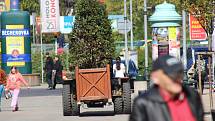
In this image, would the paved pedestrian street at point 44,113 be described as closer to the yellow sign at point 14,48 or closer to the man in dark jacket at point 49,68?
the man in dark jacket at point 49,68

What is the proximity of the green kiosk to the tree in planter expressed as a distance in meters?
20.8

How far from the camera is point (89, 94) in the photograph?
63.9 ft

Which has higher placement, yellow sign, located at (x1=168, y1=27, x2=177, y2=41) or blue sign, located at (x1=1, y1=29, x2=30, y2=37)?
yellow sign, located at (x1=168, y1=27, x2=177, y2=41)

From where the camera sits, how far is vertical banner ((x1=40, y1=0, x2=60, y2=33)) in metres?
44.9

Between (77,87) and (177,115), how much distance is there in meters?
14.3

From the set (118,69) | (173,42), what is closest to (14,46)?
(118,69)

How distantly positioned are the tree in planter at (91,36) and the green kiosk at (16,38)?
20.8 m

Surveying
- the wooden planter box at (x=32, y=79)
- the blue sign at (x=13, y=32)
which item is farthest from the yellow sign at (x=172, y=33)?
the blue sign at (x=13, y=32)

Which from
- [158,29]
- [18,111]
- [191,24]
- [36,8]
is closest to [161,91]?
[158,29]

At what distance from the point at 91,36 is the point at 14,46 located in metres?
21.2

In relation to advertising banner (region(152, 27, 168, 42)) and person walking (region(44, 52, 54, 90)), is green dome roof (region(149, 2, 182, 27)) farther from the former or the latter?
person walking (region(44, 52, 54, 90))

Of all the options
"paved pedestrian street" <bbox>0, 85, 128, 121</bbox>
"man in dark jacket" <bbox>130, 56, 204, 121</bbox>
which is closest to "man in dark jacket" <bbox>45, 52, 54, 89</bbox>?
"paved pedestrian street" <bbox>0, 85, 128, 121</bbox>

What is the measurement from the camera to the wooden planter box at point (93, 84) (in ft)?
63.3

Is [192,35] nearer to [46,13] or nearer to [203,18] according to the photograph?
[46,13]
